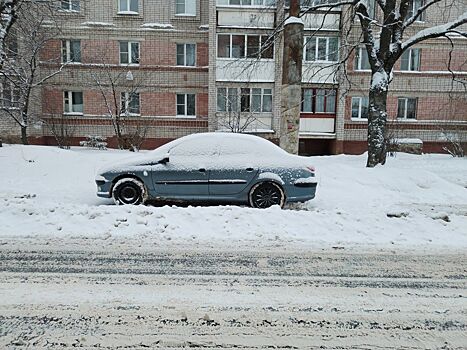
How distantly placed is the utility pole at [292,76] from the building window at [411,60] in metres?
19.8

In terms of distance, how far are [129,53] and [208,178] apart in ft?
65.4

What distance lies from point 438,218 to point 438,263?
2.12 meters

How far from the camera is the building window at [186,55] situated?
2412 cm

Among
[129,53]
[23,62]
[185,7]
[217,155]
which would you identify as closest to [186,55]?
[185,7]

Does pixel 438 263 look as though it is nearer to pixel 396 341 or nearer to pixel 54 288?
pixel 396 341

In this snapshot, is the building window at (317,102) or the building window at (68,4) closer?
the building window at (68,4)

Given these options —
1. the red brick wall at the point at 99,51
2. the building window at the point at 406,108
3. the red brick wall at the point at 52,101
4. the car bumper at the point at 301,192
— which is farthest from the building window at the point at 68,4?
the building window at the point at 406,108

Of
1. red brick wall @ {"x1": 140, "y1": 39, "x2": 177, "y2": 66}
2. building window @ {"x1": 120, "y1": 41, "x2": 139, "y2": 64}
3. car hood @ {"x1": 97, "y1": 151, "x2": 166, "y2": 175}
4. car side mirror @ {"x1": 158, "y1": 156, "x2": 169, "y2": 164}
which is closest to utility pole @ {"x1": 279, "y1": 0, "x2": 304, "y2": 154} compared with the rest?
car side mirror @ {"x1": 158, "y1": 156, "x2": 169, "y2": 164}

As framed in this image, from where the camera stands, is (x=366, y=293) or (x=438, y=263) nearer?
(x=366, y=293)

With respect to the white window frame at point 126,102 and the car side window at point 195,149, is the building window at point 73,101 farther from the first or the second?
the car side window at point 195,149

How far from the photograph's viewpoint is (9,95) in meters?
20.8

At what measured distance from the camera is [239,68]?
22438 mm

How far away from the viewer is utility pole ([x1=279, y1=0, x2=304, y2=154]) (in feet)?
27.7

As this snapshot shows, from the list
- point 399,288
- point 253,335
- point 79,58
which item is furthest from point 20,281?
point 79,58
